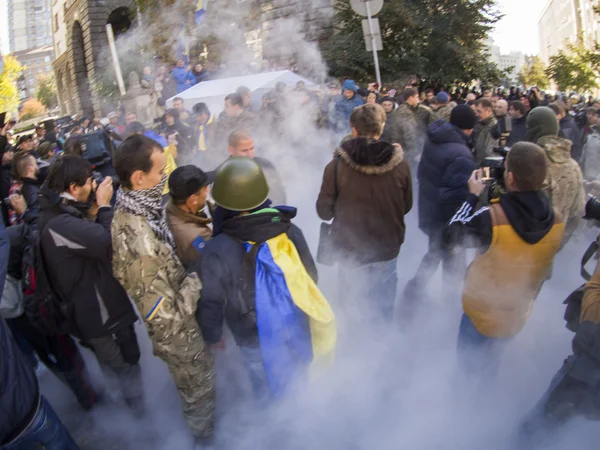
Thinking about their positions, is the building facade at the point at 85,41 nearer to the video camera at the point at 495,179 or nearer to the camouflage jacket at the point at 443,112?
Answer: the camouflage jacket at the point at 443,112

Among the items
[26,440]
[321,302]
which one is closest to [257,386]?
[321,302]

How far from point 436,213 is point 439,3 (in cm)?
1032

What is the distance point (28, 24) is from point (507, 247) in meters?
158

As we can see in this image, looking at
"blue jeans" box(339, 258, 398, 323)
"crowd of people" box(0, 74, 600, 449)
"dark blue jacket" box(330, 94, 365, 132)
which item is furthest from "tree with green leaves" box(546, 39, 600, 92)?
"blue jeans" box(339, 258, 398, 323)

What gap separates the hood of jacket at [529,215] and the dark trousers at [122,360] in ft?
6.24

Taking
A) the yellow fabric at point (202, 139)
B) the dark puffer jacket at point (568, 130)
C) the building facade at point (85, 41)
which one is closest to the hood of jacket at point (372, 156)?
the dark puffer jacket at point (568, 130)

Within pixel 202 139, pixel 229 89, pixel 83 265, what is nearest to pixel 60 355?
pixel 83 265

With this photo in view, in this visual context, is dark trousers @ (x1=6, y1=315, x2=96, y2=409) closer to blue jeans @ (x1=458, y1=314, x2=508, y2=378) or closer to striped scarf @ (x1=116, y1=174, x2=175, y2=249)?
striped scarf @ (x1=116, y1=174, x2=175, y2=249)

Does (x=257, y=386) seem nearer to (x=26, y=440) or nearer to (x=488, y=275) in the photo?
(x=26, y=440)

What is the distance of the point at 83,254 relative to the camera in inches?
84.9

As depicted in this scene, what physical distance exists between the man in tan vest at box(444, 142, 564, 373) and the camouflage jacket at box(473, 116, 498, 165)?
2.38 meters

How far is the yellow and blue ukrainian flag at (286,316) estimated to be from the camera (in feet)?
6.45

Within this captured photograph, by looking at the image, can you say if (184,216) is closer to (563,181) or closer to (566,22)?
(563,181)

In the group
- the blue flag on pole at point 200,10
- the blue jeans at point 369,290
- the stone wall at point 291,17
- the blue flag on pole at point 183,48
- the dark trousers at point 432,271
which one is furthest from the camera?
the blue flag on pole at point 183,48
